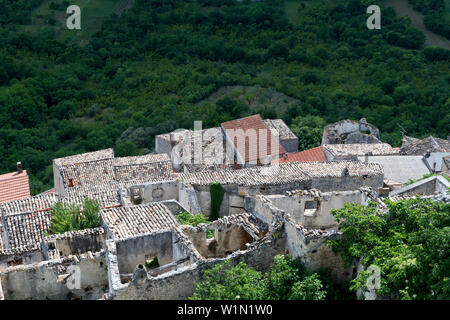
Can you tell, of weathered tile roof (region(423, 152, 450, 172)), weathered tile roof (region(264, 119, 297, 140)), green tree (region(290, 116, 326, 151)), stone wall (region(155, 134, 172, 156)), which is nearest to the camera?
weathered tile roof (region(423, 152, 450, 172))

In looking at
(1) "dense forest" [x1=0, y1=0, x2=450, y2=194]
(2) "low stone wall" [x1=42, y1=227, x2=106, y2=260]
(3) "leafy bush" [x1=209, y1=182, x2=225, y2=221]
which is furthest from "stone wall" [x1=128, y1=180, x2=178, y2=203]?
(1) "dense forest" [x1=0, y1=0, x2=450, y2=194]

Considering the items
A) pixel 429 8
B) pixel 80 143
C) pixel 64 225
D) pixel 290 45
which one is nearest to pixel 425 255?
pixel 64 225

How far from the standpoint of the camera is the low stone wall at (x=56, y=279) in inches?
850

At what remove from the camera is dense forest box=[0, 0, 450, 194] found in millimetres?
67312

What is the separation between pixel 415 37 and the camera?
300 ft

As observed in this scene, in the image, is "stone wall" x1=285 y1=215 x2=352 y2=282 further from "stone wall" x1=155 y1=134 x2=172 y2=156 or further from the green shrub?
"stone wall" x1=155 y1=134 x2=172 y2=156

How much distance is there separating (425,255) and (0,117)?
215 feet

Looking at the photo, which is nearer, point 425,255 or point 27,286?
point 425,255

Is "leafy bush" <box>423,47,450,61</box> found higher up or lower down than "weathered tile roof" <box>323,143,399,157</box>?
higher up

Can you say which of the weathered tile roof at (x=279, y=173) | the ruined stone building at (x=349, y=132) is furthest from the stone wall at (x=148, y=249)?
the ruined stone building at (x=349, y=132)

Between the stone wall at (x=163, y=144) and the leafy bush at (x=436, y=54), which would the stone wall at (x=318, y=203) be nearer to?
the stone wall at (x=163, y=144)

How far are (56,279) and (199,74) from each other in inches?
2511

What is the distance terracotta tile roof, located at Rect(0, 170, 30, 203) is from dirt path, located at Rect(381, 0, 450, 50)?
242 ft

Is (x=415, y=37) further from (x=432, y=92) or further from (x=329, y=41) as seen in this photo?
(x=432, y=92)
